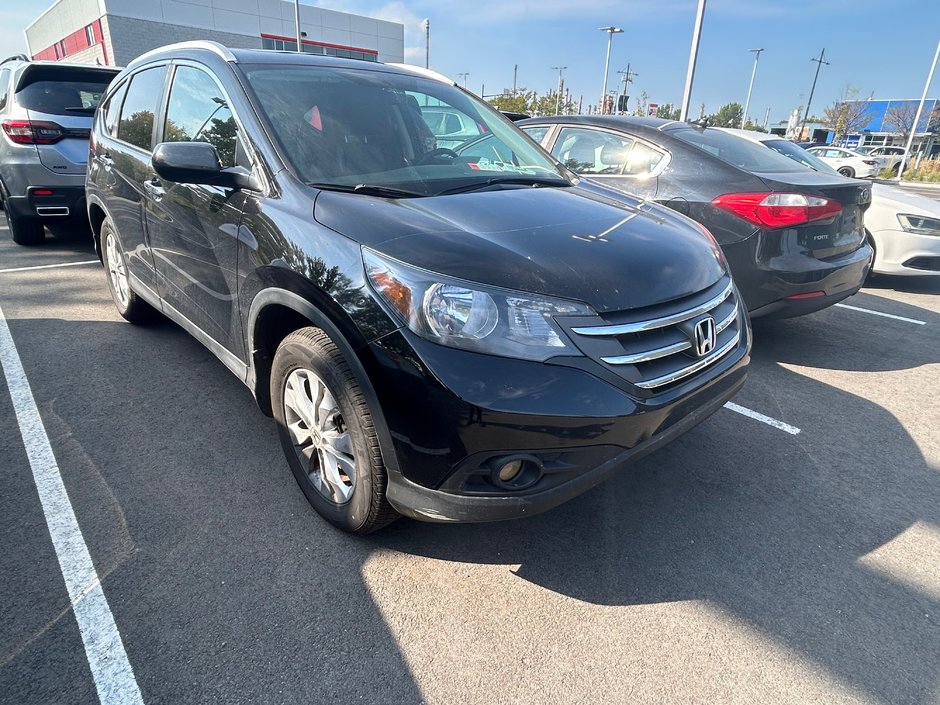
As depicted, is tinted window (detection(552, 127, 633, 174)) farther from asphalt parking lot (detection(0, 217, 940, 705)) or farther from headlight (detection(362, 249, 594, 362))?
headlight (detection(362, 249, 594, 362))

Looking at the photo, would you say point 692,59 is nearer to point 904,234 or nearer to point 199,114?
point 904,234

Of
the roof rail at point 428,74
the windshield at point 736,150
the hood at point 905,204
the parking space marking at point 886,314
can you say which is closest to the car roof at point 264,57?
the roof rail at point 428,74

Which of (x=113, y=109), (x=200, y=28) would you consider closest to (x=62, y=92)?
(x=113, y=109)

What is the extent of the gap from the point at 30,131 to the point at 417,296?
6332 mm

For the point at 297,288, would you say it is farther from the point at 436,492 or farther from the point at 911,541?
the point at 911,541

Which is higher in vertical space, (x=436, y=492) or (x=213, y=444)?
(x=436, y=492)

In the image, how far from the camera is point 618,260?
2104 millimetres

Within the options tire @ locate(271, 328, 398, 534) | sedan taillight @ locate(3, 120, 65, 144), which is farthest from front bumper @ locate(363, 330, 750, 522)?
sedan taillight @ locate(3, 120, 65, 144)

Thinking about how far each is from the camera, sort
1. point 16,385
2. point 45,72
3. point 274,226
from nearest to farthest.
A: point 274,226, point 16,385, point 45,72

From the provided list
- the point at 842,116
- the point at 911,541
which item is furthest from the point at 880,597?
the point at 842,116

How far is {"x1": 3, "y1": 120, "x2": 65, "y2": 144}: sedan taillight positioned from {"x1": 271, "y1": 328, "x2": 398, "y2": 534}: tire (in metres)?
5.53

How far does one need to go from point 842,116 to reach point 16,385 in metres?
60.8

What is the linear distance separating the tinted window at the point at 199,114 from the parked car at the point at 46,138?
380 cm

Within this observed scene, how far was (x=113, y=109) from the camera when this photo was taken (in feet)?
13.8
